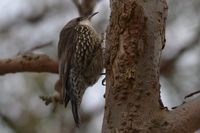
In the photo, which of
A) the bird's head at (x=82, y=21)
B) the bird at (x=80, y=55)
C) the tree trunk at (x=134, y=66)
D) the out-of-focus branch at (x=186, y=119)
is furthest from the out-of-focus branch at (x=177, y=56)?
the out-of-focus branch at (x=186, y=119)

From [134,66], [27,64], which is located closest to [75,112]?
[27,64]

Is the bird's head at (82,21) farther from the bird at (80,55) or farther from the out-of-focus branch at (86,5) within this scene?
the out-of-focus branch at (86,5)

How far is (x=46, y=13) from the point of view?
4766 millimetres

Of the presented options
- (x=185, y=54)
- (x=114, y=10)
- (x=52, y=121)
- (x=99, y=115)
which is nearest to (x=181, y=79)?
(x=185, y=54)

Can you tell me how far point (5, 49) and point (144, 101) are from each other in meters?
2.95

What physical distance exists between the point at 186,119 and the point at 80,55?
2218 mm

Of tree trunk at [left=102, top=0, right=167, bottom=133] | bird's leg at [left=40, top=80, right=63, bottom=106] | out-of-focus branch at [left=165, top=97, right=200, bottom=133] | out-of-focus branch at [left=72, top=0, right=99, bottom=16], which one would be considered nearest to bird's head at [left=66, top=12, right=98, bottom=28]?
out-of-focus branch at [left=72, top=0, right=99, bottom=16]

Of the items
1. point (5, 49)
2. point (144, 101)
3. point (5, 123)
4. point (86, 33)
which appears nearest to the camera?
point (144, 101)

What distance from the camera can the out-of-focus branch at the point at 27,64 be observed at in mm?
2832

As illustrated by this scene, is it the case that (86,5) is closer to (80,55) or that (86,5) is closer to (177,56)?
(80,55)

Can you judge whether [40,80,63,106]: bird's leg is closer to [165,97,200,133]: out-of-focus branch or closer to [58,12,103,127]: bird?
[58,12,103,127]: bird

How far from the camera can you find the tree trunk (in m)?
1.79

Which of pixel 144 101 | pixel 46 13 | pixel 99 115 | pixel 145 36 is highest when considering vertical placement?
pixel 145 36

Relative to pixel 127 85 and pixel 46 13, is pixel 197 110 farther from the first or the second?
pixel 46 13
